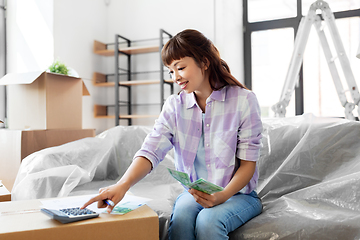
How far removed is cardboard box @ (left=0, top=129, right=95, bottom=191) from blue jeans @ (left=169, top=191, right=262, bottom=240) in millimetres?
954

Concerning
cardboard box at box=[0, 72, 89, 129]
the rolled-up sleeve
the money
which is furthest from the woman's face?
cardboard box at box=[0, 72, 89, 129]

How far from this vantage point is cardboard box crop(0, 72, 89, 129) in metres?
1.60

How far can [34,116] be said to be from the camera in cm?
162

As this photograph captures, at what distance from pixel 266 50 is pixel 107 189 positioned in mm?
2744

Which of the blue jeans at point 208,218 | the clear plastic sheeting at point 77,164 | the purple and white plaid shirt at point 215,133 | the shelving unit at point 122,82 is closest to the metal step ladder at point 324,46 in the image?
the clear plastic sheeting at point 77,164

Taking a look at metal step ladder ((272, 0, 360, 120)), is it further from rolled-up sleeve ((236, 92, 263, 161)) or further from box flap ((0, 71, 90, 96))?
box flap ((0, 71, 90, 96))

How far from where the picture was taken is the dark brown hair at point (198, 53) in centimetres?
94

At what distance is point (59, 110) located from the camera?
65.6 inches

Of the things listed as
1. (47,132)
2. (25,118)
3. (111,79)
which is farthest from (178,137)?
(111,79)

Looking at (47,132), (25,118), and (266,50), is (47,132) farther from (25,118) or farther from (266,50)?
(266,50)

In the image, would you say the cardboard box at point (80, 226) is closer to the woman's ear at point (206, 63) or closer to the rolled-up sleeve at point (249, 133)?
the rolled-up sleeve at point (249, 133)

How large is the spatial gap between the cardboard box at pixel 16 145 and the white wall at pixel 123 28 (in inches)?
52.1

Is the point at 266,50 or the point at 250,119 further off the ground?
the point at 266,50

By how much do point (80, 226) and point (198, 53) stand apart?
23.2 inches
